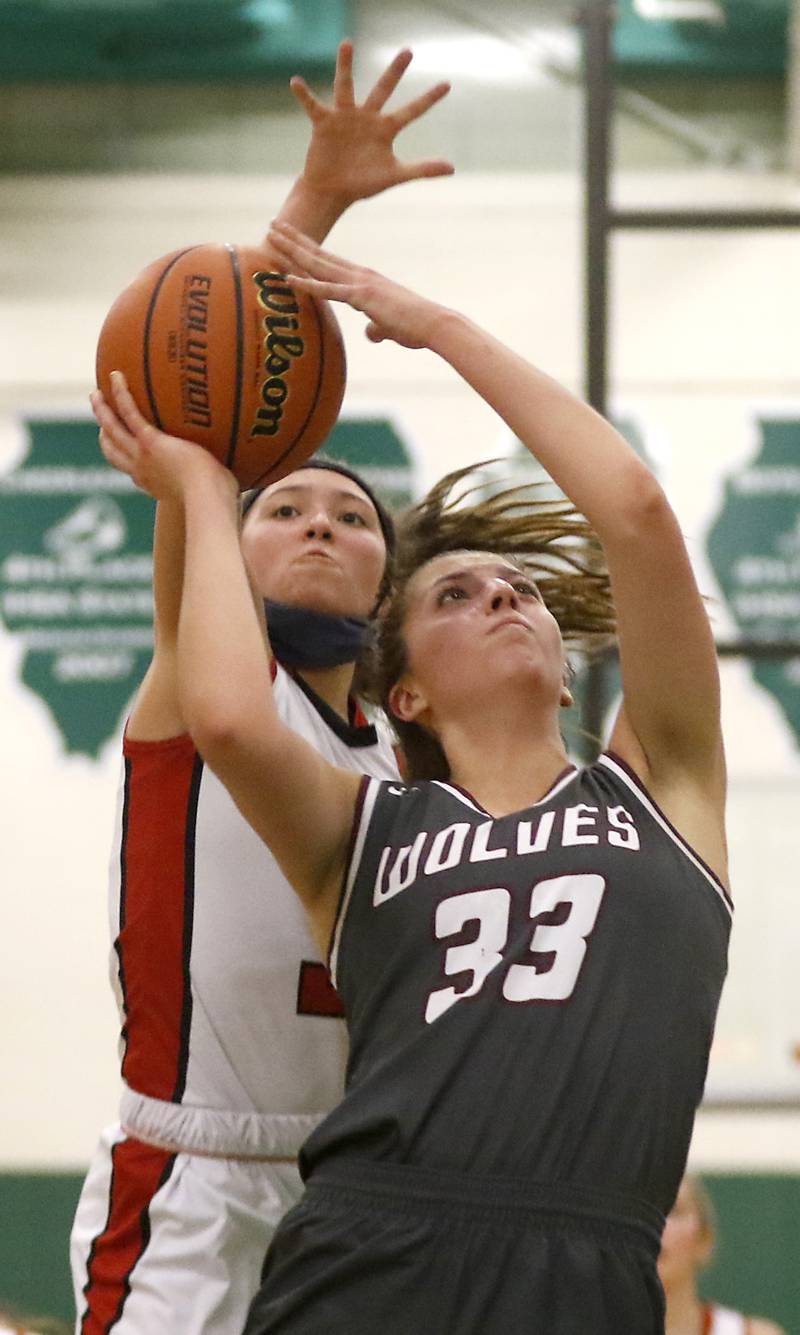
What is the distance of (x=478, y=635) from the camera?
234 cm

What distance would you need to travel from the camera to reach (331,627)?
8.84 ft

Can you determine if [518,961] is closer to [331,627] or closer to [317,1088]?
[317,1088]

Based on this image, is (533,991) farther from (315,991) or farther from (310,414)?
(310,414)

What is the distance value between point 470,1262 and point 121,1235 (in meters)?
0.76

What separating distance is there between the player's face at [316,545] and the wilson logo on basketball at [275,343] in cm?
38

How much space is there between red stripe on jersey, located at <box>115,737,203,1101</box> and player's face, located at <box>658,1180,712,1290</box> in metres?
2.18

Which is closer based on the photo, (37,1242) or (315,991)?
(315,991)

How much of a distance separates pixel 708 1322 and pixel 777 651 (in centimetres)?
220

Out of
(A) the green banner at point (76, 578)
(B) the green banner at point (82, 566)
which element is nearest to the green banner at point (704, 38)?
(B) the green banner at point (82, 566)

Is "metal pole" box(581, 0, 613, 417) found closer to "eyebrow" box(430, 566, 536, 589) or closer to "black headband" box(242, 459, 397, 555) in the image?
"black headband" box(242, 459, 397, 555)

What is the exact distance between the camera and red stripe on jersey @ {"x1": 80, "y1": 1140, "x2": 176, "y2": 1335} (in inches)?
95.1

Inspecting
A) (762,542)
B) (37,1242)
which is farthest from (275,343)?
(37,1242)

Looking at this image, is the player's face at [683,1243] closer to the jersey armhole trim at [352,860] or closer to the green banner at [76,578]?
the jersey armhole trim at [352,860]

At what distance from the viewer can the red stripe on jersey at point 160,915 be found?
2.49 metres
